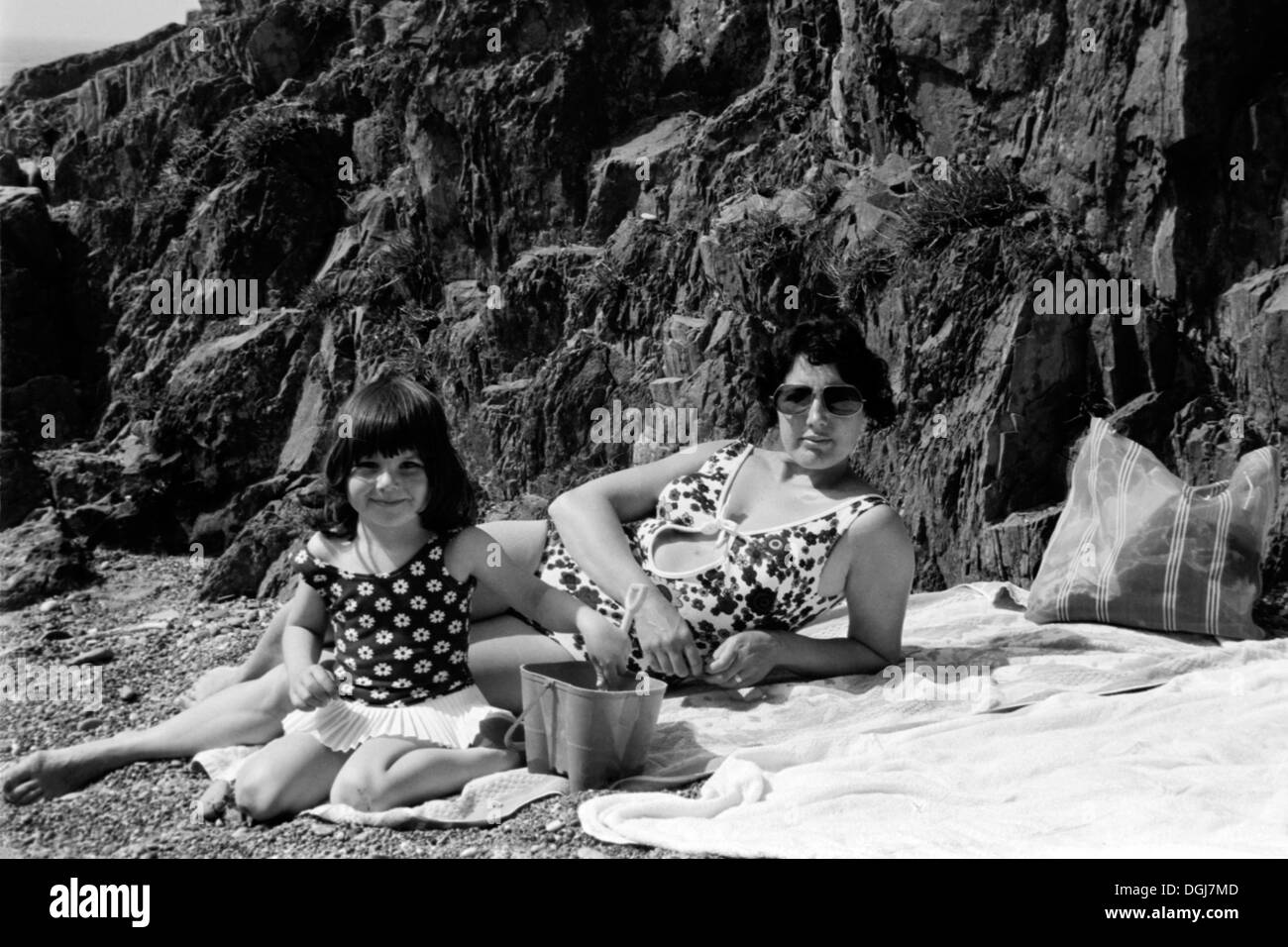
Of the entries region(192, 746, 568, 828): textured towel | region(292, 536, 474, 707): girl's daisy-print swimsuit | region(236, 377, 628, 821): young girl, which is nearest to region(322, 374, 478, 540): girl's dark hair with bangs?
region(236, 377, 628, 821): young girl

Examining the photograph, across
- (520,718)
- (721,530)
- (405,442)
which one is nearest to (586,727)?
(520,718)

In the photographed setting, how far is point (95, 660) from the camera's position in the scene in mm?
6137

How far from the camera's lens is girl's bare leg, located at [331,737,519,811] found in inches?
137

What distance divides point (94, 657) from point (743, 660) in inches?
131

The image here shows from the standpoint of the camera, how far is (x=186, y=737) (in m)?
3.96

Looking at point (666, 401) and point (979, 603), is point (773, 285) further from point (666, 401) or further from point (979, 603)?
point (979, 603)

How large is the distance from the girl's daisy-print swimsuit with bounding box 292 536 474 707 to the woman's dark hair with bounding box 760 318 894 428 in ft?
4.04

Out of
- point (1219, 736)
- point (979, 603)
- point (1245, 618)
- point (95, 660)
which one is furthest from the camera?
point (95, 660)

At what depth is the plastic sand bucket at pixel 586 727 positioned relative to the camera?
11.6 feet

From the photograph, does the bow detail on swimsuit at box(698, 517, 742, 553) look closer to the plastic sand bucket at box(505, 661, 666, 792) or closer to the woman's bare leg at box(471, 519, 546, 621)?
the woman's bare leg at box(471, 519, 546, 621)

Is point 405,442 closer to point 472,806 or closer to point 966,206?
point 472,806

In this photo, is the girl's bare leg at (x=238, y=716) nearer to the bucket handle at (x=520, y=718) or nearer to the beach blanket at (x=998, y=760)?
the bucket handle at (x=520, y=718)

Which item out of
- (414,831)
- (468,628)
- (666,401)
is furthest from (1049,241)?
(414,831)
